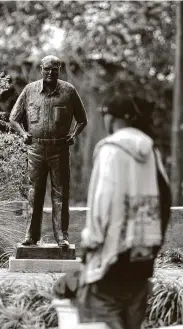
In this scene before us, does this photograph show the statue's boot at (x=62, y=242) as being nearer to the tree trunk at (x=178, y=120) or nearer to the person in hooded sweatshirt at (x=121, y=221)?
the person in hooded sweatshirt at (x=121, y=221)

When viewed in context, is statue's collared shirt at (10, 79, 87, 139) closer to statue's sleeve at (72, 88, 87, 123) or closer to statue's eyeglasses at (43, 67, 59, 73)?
statue's sleeve at (72, 88, 87, 123)

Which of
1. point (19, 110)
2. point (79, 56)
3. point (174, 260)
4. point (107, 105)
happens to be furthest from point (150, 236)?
point (79, 56)

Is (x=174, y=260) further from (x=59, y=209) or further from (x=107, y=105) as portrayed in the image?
(x=107, y=105)

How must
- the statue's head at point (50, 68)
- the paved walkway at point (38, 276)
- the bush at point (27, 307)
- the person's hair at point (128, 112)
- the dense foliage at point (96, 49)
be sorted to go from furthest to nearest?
the dense foliage at point (96, 49)
the statue's head at point (50, 68)
the paved walkway at point (38, 276)
the bush at point (27, 307)
the person's hair at point (128, 112)

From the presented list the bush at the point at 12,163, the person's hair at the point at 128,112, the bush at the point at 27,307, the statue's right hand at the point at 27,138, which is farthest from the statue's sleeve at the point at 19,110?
the person's hair at the point at 128,112

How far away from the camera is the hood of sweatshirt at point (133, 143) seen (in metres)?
5.68

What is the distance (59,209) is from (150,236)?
367 cm

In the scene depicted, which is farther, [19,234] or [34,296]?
[19,234]

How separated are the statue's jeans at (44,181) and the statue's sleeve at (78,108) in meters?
0.36

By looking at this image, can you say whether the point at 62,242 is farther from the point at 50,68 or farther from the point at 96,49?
the point at 96,49

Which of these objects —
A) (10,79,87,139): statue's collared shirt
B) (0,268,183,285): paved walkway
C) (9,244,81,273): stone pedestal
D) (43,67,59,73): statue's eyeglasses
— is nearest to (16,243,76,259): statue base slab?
(9,244,81,273): stone pedestal

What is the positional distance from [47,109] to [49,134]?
27 centimetres

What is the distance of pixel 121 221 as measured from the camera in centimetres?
562

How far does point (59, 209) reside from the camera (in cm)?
932
